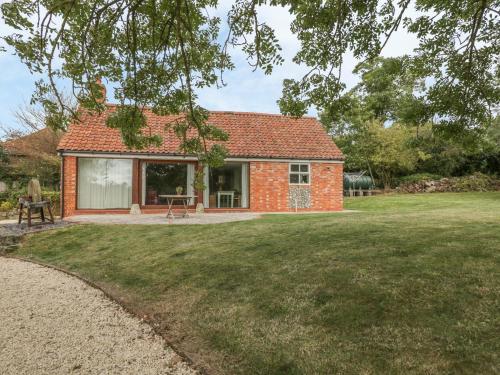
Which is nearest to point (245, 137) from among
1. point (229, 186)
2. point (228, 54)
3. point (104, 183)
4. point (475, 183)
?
point (229, 186)

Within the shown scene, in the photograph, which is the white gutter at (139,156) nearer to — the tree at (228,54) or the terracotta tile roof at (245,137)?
the terracotta tile roof at (245,137)

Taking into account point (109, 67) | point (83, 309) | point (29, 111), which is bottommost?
point (83, 309)

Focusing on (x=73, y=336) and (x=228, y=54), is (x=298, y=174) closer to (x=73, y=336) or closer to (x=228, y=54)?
(x=228, y=54)

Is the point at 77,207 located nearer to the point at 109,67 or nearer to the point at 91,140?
the point at 91,140

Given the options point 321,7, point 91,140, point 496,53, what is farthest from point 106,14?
point 91,140

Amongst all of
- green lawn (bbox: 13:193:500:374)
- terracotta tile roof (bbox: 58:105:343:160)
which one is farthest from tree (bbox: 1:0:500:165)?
terracotta tile roof (bbox: 58:105:343:160)

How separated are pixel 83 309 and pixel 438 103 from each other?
6.96 meters

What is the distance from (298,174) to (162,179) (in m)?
6.52

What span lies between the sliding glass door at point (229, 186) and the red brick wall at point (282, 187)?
1.92 ft

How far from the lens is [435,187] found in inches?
1012

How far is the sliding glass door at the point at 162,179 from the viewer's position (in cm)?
1673

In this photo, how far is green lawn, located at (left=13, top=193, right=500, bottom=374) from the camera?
3.30 m

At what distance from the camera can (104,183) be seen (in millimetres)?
16000

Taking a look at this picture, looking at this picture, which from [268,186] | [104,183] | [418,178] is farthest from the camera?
[418,178]
